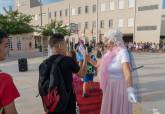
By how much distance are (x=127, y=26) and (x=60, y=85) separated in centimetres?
4917

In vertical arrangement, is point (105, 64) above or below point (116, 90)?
above

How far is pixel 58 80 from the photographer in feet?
11.3

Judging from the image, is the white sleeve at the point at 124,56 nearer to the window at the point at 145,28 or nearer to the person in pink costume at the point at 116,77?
the person in pink costume at the point at 116,77

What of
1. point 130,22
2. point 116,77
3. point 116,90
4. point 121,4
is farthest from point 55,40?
point 121,4

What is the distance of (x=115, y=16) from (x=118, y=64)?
165 feet

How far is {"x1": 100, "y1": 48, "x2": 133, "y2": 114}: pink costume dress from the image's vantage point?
4441 millimetres

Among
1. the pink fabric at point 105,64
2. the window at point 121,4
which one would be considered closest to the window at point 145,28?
the window at point 121,4

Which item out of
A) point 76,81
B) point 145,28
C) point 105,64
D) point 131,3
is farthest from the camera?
point 131,3

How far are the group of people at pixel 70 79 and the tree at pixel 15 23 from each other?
3081cm

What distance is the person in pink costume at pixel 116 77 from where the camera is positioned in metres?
4.30

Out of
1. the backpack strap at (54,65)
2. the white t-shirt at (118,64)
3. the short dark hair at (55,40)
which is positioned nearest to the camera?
the backpack strap at (54,65)

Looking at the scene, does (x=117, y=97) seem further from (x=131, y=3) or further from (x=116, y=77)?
(x=131, y=3)

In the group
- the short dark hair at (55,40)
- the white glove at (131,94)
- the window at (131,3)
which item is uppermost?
the window at (131,3)

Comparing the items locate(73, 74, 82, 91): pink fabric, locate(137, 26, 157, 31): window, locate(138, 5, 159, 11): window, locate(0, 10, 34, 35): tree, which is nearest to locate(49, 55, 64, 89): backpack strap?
locate(73, 74, 82, 91): pink fabric
